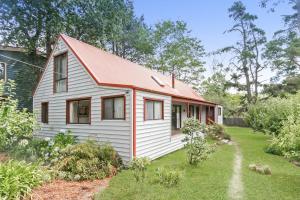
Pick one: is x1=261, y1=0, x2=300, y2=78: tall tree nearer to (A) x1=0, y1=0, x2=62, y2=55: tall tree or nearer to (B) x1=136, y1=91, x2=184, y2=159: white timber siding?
(B) x1=136, y1=91, x2=184, y2=159: white timber siding

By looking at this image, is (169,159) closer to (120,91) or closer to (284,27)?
(120,91)

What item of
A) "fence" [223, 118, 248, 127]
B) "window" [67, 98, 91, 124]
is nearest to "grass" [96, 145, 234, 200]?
"window" [67, 98, 91, 124]

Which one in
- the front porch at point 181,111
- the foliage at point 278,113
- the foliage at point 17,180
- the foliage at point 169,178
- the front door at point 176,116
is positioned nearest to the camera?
the foliage at point 17,180

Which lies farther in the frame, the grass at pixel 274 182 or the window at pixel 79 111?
the window at pixel 79 111

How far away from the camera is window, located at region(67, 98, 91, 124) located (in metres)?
12.1

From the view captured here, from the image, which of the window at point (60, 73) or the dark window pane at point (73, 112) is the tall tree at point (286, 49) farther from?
the dark window pane at point (73, 112)

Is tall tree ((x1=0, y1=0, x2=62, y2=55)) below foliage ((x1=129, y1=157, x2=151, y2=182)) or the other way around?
the other way around

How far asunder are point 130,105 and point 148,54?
27781 millimetres

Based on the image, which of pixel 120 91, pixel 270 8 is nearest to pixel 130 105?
pixel 120 91

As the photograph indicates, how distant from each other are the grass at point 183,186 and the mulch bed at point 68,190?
1.25 ft

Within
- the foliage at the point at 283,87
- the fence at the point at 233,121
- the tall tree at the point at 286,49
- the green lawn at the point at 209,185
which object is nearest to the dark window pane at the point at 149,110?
the green lawn at the point at 209,185

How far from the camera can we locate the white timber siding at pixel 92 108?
1002 centimetres

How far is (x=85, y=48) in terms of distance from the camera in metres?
14.4

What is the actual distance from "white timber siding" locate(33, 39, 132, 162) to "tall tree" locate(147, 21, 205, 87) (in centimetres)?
2361
